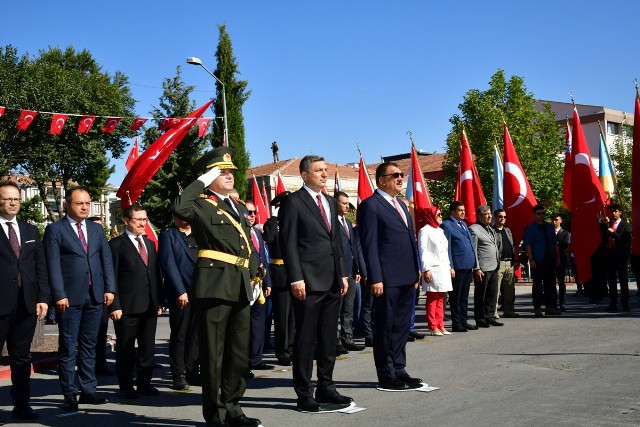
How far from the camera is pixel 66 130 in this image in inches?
1487

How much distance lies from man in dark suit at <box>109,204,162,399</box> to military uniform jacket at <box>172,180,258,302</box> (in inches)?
76.3

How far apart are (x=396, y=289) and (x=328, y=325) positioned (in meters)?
0.99

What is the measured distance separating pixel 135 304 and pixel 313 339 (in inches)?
80.1

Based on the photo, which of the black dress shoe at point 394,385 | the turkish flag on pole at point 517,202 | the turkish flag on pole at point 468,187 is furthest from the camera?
the turkish flag on pole at point 468,187

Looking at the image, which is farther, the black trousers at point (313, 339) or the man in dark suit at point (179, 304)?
the man in dark suit at point (179, 304)

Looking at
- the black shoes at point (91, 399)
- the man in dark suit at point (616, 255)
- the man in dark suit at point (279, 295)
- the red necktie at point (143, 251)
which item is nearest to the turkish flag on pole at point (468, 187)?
the man in dark suit at point (616, 255)

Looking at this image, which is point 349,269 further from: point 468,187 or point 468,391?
point 468,187

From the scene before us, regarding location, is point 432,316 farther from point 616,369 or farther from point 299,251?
point 299,251

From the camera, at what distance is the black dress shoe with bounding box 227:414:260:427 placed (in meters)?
5.63

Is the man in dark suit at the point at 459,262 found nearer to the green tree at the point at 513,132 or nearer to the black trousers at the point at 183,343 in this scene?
the black trousers at the point at 183,343

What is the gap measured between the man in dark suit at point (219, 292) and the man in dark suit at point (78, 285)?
1689 millimetres

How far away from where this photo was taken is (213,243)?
577 centimetres

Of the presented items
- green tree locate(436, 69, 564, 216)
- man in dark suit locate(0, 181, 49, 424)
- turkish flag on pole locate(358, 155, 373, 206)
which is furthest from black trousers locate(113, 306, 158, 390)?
green tree locate(436, 69, 564, 216)

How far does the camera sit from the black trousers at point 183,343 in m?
7.85
